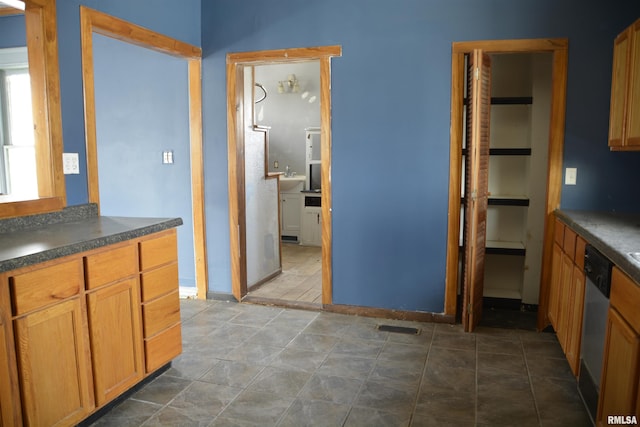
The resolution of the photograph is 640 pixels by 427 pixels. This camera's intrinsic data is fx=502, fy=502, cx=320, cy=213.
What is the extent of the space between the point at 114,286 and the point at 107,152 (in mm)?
2389

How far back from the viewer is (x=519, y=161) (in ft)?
13.4

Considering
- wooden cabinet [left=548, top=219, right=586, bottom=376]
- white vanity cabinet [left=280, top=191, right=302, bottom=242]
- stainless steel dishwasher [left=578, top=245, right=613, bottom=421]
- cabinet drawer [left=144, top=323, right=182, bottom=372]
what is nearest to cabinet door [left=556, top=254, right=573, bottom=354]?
wooden cabinet [left=548, top=219, right=586, bottom=376]

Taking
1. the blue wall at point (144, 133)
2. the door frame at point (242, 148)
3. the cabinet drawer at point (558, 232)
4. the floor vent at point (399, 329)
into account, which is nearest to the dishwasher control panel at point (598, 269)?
the cabinet drawer at point (558, 232)

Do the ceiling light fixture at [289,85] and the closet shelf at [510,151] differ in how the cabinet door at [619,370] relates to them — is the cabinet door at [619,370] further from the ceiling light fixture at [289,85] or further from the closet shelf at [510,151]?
the ceiling light fixture at [289,85]

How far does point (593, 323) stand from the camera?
7.40ft

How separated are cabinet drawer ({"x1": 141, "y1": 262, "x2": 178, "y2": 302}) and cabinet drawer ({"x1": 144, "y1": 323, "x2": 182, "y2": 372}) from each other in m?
0.23

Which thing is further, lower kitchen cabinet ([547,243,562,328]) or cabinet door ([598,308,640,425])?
lower kitchen cabinet ([547,243,562,328])

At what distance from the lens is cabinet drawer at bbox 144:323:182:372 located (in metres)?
2.64

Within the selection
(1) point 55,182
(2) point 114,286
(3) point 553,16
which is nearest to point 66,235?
(2) point 114,286

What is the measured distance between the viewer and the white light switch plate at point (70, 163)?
2.81 meters

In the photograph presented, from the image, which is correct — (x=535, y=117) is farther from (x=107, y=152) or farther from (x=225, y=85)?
(x=107, y=152)

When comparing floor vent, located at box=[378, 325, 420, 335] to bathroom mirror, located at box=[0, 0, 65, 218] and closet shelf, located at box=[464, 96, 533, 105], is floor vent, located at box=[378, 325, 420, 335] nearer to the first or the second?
closet shelf, located at box=[464, 96, 533, 105]

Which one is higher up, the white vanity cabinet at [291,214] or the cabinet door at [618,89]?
the cabinet door at [618,89]

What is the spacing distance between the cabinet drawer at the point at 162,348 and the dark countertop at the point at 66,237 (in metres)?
0.59
